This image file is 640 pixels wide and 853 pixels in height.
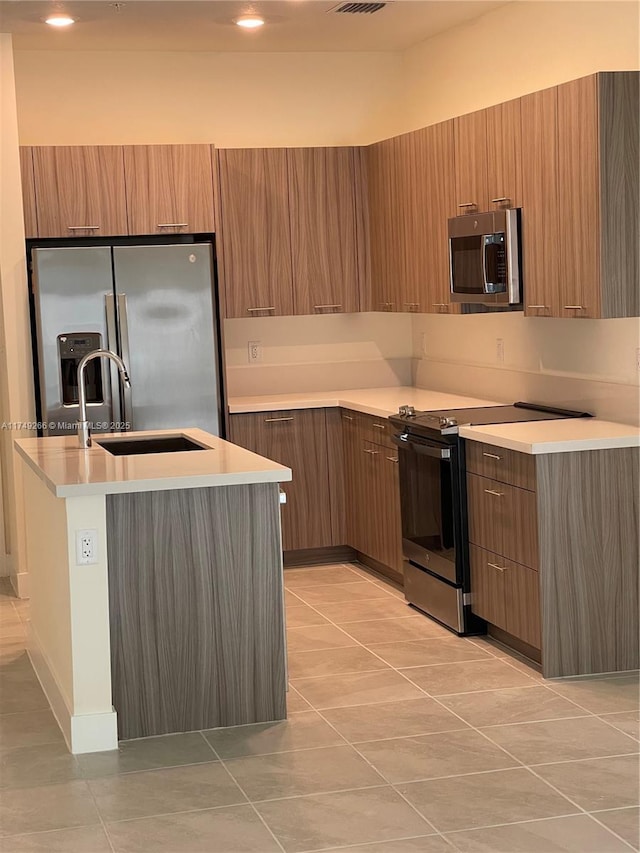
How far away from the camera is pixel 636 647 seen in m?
4.53

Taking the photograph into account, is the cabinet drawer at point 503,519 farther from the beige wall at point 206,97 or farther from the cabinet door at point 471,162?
the beige wall at point 206,97

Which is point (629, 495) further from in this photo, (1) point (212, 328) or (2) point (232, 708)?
(1) point (212, 328)

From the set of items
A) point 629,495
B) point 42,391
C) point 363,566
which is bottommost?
point 363,566

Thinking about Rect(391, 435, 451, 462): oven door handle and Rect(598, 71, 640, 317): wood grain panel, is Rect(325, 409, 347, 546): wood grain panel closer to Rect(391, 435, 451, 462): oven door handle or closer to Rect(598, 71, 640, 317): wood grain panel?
Rect(391, 435, 451, 462): oven door handle

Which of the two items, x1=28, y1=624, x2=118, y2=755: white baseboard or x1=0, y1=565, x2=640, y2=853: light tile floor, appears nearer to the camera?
x1=0, y1=565, x2=640, y2=853: light tile floor

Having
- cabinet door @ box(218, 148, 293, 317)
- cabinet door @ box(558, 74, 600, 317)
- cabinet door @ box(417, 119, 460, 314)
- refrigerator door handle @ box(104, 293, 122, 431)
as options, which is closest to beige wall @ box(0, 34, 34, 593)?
refrigerator door handle @ box(104, 293, 122, 431)

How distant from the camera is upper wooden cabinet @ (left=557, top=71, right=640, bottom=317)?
440 centimetres

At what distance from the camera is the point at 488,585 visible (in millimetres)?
4867

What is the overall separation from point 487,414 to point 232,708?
6.57 feet

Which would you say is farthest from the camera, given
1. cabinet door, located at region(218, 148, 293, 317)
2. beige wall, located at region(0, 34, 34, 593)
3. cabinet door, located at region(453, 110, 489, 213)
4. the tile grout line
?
cabinet door, located at region(218, 148, 293, 317)

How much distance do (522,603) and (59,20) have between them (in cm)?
358

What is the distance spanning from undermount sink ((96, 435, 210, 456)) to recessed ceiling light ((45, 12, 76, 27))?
2109 mm

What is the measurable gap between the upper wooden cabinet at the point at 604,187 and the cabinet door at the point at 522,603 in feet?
3.45

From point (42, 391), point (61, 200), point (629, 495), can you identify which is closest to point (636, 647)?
point (629, 495)
